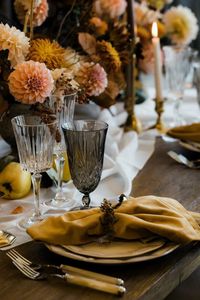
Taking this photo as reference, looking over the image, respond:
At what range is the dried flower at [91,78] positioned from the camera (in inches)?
55.9

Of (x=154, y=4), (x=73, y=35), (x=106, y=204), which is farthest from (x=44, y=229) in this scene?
(x=154, y=4)

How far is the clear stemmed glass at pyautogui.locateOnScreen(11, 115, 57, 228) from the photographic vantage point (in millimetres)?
1080

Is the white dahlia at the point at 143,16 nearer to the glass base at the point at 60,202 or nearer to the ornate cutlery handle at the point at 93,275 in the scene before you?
the glass base at the point at 60,202

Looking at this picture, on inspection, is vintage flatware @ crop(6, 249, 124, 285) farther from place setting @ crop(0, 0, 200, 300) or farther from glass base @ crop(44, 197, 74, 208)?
glass base @ crop(44, 197, 74, 208)

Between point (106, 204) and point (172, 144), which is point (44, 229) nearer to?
point (106, 204)

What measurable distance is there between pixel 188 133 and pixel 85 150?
54 cm

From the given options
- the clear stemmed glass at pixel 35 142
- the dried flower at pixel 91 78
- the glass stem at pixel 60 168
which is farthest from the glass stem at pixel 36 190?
the dried flower at pixel 91 78

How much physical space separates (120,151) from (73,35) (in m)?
0.40

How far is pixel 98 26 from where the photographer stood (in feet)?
5.80

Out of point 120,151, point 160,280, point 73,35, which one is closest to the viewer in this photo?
point 160,280

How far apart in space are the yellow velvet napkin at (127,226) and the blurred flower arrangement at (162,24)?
3.49 feet

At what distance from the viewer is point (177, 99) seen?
6.28 feet

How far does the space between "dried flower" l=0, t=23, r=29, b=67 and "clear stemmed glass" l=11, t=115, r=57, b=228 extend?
0.57 feet

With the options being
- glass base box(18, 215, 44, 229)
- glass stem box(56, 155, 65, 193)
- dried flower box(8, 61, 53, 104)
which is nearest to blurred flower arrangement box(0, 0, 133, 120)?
dried flower box(8, 61, 53, 104)
